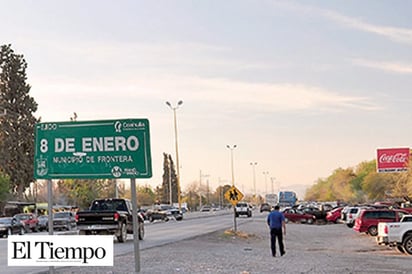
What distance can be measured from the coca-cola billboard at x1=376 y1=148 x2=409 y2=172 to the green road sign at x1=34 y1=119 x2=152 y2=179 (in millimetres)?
90588

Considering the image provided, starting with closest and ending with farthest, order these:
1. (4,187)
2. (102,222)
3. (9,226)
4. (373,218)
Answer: (102,222) → (373,218) → (9,226) → (4,187)

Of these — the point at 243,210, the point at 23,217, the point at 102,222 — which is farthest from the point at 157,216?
the point at 102,222

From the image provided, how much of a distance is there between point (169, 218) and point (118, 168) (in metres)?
68.4

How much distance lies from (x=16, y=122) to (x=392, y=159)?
Answer: 169ft

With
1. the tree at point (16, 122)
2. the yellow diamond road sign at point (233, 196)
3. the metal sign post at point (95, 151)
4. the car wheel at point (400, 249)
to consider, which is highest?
the tree at point (16, 122)

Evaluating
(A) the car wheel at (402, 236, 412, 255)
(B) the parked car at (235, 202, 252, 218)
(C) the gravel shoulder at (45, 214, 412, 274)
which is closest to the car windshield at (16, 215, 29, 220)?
(C) the gravel shoulder at (45, 214, 412, 274)

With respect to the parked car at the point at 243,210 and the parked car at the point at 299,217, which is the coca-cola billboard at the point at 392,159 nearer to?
the parked car at the point at 243,210

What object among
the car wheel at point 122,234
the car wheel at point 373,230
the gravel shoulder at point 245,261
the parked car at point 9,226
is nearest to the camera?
the gravel shoulder at point 245,261

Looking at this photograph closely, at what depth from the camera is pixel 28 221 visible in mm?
55625

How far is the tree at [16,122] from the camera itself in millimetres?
83250

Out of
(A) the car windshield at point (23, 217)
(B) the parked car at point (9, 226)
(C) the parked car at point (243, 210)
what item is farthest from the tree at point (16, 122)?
(B) the parked car at point (9, 226)

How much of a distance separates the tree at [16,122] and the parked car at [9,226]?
32166 millimetres

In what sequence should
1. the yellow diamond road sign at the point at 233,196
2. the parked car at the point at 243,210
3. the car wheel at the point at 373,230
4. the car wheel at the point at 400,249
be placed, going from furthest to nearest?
the parked car at the point at 243,210
the car wheel at the point at 373,230
the yellow diamond road sign at the point at 233,196
the car wheel at the point at 400,249

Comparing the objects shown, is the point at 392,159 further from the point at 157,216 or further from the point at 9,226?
the point at 9,226
